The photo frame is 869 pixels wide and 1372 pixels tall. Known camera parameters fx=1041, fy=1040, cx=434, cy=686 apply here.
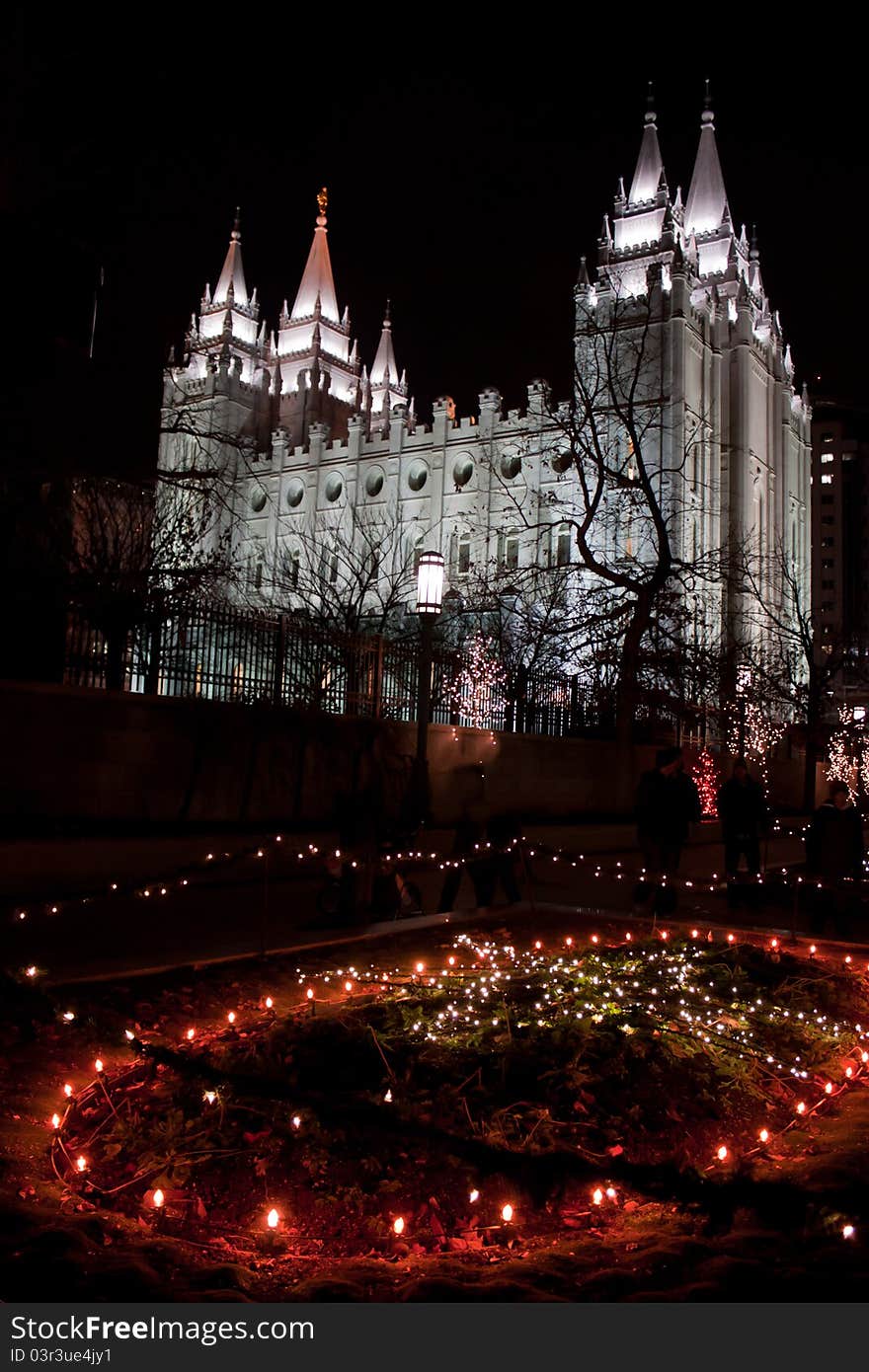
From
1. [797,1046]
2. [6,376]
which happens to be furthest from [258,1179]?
[6,376]

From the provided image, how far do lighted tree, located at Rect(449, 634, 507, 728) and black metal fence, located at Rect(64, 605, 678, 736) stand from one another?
0.02m

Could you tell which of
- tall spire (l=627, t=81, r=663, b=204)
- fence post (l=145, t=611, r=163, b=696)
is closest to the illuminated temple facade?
tall spire (l=627, t=81, r=663, b=204)

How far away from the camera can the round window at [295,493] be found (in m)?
78.1

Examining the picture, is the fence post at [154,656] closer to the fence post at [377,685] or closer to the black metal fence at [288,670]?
the black metal fence at [288,670]

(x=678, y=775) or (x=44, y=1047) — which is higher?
(x=678, y=775)

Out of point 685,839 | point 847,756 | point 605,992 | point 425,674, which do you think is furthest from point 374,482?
point 605,992

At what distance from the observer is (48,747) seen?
1212 centimetres

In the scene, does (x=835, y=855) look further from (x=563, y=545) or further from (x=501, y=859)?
(x=563, y=545)

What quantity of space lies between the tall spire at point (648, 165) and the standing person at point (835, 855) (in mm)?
58064

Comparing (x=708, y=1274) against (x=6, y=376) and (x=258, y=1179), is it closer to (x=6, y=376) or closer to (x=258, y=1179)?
(x=258, y=1179)

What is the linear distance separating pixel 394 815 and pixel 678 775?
5.75m

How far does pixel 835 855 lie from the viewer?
10094mm

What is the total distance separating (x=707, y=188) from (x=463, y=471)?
2240 cm

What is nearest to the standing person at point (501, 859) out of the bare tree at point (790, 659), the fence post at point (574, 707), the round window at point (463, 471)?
the fence post at point (574, 707)
